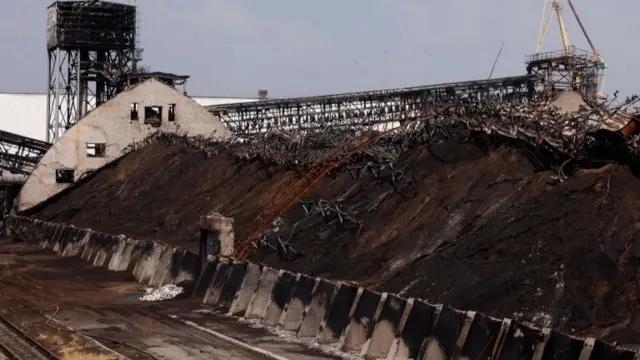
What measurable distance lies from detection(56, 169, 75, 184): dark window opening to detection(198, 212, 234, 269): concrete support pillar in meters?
28.4

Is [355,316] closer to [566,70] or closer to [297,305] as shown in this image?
[297,305]

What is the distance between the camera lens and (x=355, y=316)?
18.8 m

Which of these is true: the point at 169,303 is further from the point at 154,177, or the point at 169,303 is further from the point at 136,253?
the point at 154,177

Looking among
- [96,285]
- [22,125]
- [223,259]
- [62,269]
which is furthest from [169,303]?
[22,125]

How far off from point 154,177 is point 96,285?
697 inches

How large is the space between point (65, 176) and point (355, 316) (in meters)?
38.0

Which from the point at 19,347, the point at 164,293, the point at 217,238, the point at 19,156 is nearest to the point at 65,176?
the point at 19,156

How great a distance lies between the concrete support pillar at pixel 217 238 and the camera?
87.0 ft

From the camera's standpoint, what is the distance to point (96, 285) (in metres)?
29.9

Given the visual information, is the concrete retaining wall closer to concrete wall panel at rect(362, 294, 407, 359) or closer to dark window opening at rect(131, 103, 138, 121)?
concrete wall panel at rect(362, 294, 407, 359)

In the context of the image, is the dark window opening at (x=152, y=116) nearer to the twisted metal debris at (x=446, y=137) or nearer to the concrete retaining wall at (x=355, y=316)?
the twisted metal debris at (x=446, y=137)

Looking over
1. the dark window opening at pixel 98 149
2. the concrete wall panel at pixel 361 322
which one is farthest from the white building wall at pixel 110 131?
the concrete wall panel at pixel 361 322

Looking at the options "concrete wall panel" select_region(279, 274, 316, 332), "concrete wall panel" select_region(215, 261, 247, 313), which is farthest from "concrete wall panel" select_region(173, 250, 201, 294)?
"concrete wall panel" select_region(279, 274, 316, 332)

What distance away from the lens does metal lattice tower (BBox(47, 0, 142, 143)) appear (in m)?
70.8
